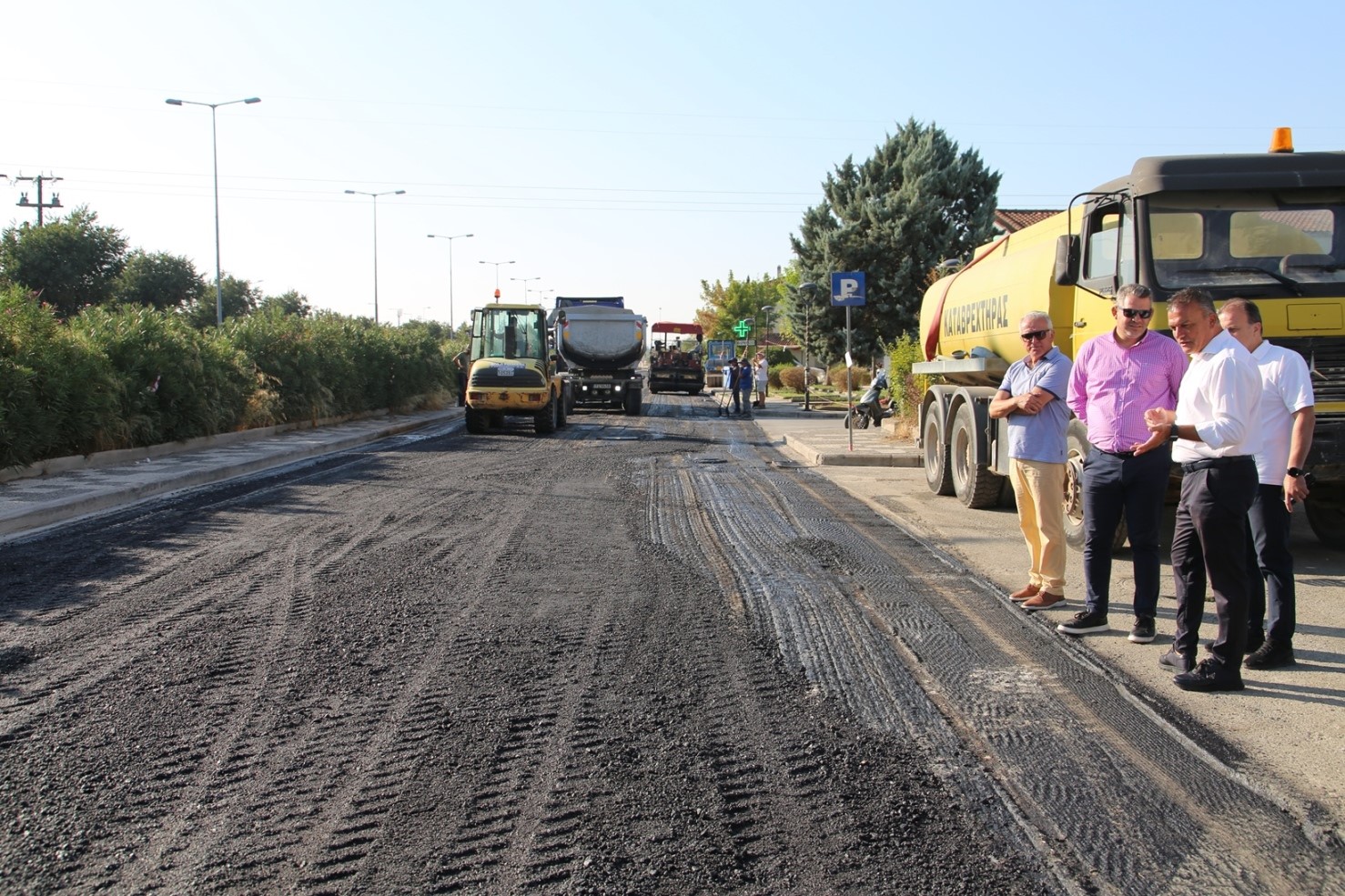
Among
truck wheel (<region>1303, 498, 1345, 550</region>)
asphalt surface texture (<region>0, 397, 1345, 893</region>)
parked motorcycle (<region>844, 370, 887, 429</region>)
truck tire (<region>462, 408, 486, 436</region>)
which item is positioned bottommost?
asphalt surface texture (<region>0, 397, 1345, 893</region>)

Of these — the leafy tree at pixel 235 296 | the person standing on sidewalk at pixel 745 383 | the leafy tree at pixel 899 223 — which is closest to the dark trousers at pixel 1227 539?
the person standing on sidewalk at pixel 745 383

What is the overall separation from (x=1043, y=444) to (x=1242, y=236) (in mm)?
2877

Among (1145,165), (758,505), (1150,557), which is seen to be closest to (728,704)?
(1150,557)

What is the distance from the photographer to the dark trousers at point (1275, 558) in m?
5.71

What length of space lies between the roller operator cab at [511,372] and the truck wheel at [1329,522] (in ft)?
52.3

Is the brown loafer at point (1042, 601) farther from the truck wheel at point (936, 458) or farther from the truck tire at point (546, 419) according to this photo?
the truck tire at point (546, 419)

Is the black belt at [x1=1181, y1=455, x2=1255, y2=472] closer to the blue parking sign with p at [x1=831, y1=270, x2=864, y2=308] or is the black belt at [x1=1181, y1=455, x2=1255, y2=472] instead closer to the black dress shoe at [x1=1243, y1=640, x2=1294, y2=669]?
the black dress shoe at [x1=1243, y1=640, x2=1294, y2=669]

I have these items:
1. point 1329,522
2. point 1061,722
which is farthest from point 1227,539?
point 1329,522

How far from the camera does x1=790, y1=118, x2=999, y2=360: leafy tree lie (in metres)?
37.4

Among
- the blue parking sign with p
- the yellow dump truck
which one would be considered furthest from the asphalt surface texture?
the blue parking sign with p

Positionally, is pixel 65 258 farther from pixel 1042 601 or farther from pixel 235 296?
pixel 1042 601

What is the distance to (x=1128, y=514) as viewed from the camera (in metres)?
6.41

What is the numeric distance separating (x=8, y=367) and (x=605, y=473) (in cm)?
730

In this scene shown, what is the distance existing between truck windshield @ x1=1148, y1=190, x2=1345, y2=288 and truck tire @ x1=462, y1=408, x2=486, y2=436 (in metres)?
17.1
